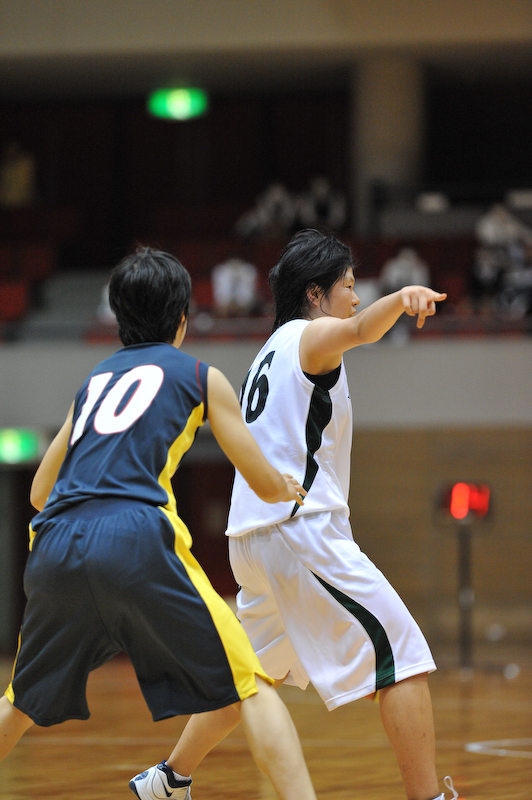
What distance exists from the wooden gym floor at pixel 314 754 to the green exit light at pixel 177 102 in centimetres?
855

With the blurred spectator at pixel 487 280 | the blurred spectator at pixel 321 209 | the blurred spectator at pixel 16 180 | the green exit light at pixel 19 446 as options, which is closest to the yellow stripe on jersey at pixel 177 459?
the blurred spectator at pixel 487 280

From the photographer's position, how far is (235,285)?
10.5 m

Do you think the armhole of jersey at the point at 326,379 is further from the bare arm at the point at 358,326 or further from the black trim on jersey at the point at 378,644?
the black trim on jersey at the point at 378,644

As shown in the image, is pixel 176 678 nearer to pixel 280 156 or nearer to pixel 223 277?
pixel 223 277

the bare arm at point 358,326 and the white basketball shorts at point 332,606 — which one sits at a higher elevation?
the bare arm at point 358,326

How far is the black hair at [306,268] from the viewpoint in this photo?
3021mm

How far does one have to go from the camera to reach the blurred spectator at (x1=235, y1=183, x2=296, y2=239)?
474 inches

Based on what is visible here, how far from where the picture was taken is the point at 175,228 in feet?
46.2

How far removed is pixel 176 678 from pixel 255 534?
0.62 m

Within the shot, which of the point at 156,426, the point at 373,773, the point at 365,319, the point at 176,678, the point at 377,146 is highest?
the point at 377,146

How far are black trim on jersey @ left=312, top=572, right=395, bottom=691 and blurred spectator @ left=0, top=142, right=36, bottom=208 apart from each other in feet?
40.2

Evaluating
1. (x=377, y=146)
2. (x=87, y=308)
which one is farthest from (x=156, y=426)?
(x=377, y=146)

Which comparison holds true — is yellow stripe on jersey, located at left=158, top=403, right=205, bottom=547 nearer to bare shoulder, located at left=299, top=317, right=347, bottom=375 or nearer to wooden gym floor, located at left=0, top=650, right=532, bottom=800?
bare shoulder, located at left=299, top=317, right=347, bottom=375

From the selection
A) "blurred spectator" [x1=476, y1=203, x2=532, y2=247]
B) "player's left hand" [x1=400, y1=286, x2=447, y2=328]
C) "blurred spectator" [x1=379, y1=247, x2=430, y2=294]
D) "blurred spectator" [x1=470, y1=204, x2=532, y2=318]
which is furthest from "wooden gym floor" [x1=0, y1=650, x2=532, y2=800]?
"blurred spectator" [x1=476, y1=203, x2=532, y2=247]
